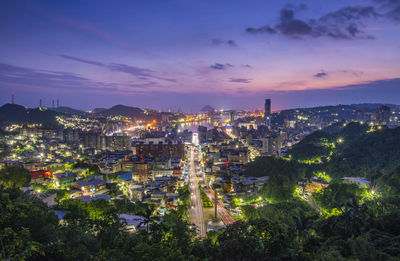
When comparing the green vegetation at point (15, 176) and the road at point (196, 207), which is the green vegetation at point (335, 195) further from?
the green vegetation at point (15, 176)

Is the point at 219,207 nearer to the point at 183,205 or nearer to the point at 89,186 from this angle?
the point at 183,205

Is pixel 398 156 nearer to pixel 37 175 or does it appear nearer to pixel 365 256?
pixel 365 256

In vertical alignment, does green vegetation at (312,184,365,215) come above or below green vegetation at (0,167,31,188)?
below

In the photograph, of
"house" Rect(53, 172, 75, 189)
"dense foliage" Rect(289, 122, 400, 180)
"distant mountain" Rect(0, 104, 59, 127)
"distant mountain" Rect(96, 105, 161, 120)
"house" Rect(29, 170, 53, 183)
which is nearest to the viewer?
"house" Rect(53, 172, 75, 189)

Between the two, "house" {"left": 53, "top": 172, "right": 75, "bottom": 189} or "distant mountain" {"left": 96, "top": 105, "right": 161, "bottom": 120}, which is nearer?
"house" {"left": 53, "top": 172, "right": 75, "bottom": 189}

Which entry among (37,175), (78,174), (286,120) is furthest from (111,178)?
(286,120)

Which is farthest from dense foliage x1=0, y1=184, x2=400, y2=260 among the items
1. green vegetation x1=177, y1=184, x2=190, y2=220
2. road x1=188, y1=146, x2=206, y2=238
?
green vegetation x1=177, y1=184, x2=190, y2=220

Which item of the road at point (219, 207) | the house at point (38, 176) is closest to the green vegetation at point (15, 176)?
the house at point (38, 176)

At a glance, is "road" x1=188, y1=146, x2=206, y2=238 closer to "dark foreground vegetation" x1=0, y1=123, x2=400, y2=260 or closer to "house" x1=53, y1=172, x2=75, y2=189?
"dark foreground vegetation" x1=0, y1=123, x2=400, y2=260
